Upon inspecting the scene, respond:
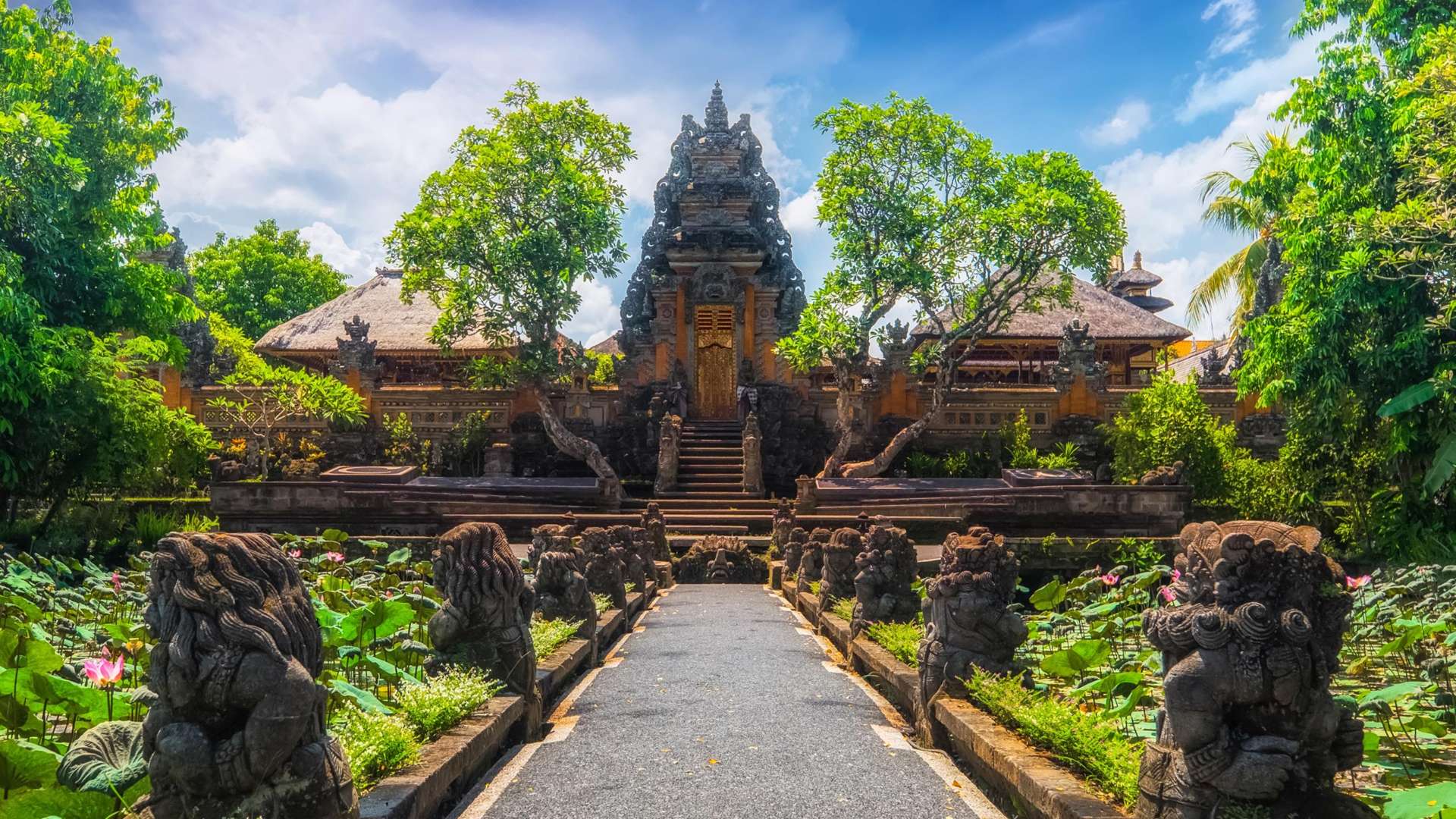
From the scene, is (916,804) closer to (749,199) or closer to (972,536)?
(972,536)

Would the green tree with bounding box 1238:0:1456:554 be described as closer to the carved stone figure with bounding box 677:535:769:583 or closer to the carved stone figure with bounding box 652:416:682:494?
the carved stone figure with bounding box 677:535:769:583

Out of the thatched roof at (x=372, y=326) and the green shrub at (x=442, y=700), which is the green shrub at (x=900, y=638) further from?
the thatched roof at (x=372, y=326)

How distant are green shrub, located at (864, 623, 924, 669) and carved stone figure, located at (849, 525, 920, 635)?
0.42 ft

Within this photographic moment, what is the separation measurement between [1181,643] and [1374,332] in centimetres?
1175

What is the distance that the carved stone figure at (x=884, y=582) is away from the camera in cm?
749

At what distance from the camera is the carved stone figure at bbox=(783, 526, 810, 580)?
43.3 feet

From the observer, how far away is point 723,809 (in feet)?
12.8

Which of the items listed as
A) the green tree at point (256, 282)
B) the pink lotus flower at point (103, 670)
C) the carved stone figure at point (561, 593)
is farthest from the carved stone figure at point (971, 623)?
the green tree at point (256, 282)

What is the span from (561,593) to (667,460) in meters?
13.2

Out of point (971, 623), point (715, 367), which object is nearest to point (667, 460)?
point (715, 367)

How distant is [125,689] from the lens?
4727 millimetres

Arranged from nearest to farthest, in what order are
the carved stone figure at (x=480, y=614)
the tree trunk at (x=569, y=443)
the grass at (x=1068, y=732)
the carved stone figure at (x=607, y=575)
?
the grass at (x=1068, y=732)
the carved stone figure at (x=480, y=614)
the carved stone figure at (x=607, y=575)
the tree trunk at (x=569, y=443)

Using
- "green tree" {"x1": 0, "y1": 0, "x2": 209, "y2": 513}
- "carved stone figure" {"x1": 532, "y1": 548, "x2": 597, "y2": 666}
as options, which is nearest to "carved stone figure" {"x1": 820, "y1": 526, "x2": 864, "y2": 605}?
"carved stone figure" {"x1": 532, "y1": 548, "x2": 597, "y2": 666}

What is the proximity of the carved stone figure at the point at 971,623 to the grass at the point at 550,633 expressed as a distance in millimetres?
2289
